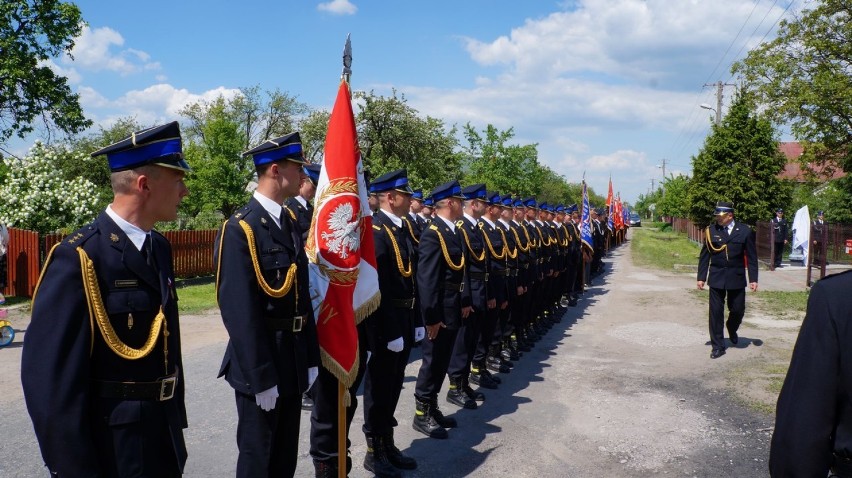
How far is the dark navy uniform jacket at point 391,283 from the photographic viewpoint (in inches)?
182

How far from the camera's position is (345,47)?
4586 millimetres

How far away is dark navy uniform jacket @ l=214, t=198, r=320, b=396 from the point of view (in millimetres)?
3086

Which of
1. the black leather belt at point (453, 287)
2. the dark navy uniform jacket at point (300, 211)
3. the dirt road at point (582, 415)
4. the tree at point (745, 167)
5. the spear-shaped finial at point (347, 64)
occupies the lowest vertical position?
the dirt road at point (582, 415)

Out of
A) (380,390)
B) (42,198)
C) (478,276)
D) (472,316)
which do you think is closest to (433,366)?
(380,390)

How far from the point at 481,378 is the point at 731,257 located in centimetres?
459

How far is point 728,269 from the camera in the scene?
9164 millimetres

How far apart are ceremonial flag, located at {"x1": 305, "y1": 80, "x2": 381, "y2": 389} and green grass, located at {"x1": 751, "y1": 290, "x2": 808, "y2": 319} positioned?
35.2 ft

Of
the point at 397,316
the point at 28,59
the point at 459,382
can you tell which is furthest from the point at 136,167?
the point at 28,59

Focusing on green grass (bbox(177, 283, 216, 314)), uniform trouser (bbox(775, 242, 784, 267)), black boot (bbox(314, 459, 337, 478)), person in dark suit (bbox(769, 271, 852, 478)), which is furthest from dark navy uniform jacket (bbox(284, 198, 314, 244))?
uniform trouser (bbox(775, 242, 784, 267))

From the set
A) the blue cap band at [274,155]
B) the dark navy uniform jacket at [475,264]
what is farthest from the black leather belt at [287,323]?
the dark navy uniform jacket at [475,264]

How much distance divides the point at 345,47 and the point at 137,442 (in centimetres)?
317

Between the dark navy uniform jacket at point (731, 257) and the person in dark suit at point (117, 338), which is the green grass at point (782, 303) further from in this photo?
the person in dark suit at point (117, 338)

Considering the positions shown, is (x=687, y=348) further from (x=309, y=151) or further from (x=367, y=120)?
(x=309, y=151)

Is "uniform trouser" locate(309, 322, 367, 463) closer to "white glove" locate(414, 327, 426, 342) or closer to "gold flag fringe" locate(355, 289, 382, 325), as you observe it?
"gold flag fringe" locate(355, 289, 382, 325)
